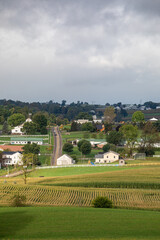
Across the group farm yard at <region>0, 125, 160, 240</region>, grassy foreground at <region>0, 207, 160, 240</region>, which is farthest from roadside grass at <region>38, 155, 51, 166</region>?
grassy foreground at <region>0, 207, 160, 240</region>

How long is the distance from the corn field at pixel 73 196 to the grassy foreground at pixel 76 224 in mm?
4769

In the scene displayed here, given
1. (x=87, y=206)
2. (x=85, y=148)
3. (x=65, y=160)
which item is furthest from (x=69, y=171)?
(x=87, y=206)

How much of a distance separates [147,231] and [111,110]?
14162 cm

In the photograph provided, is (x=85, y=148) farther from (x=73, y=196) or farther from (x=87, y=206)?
(x=87, y=206)

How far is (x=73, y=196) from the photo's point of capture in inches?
1497

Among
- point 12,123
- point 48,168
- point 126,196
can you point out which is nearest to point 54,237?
point 126,196

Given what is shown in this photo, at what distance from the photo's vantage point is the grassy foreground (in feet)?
69.3

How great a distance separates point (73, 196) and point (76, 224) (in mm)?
14221

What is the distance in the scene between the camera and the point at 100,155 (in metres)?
83.1

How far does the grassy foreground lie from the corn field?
4.77 m

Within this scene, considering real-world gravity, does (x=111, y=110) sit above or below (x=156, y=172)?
above

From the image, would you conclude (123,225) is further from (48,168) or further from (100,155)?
(100,155)

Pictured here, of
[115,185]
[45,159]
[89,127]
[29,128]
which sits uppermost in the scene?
[29,128]

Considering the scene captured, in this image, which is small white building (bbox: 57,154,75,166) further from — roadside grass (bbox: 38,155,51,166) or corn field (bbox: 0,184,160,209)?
corn field (bbox: 0,184,160,209)
